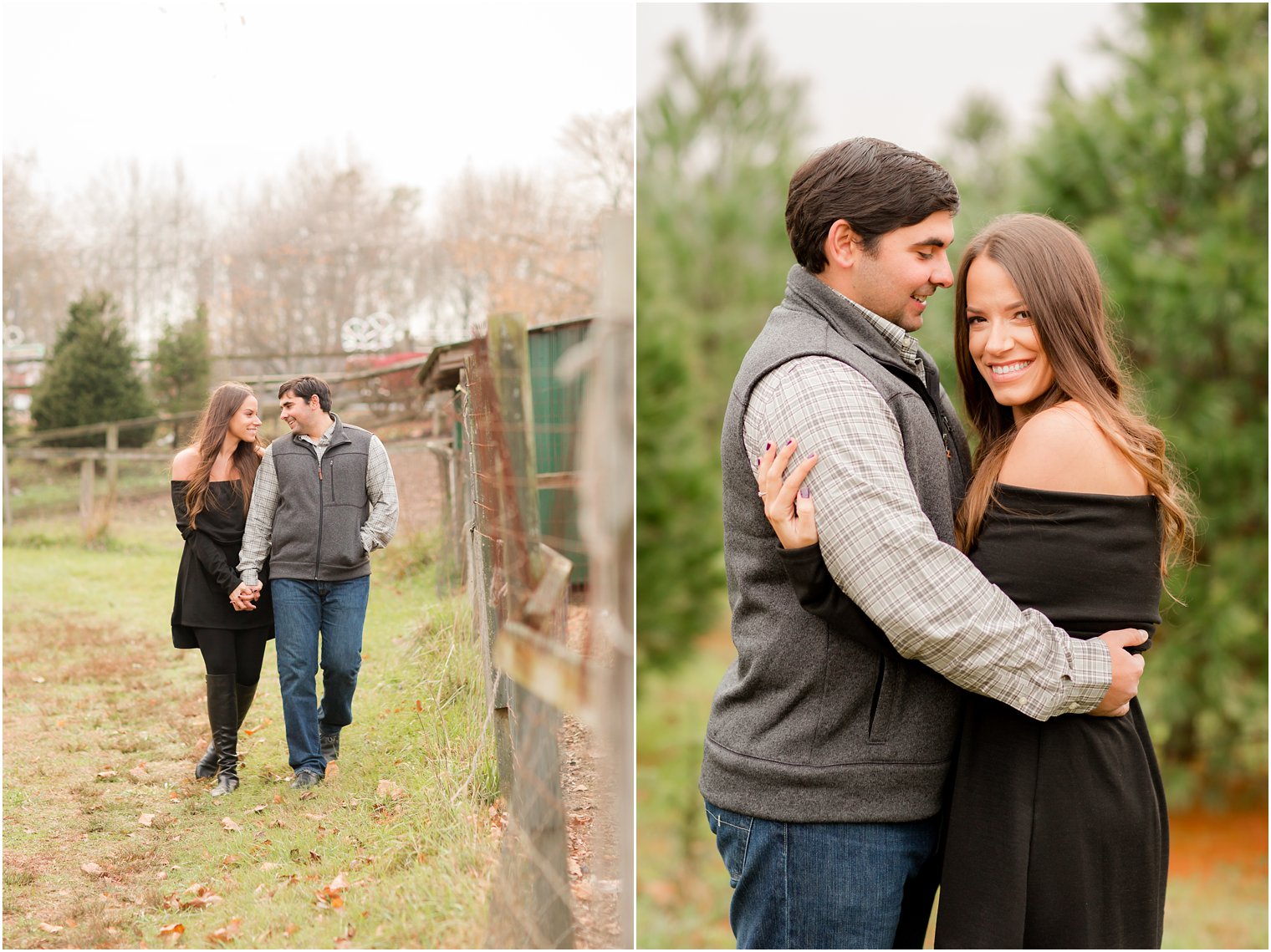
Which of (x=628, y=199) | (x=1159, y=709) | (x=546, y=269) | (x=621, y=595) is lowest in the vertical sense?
(x=1159, y=709)

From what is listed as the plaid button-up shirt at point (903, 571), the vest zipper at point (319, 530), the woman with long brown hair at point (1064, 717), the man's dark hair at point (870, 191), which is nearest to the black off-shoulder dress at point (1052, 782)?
the woman with long brown hair at point (1064, 717)

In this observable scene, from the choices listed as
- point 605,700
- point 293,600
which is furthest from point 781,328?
point 293,600

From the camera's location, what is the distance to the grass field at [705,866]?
471 cm

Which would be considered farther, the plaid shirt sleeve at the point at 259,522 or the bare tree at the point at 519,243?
the bare tree at the point at 519,243

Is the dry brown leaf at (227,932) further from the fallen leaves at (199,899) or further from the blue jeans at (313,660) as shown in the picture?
the blue jeans at (313,660)

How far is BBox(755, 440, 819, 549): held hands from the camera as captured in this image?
179 cm

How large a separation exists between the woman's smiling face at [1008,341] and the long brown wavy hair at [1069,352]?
0.02 m

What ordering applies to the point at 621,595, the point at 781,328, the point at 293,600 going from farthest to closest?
the point at 293,600 < the point at 781,328 < the point at 621,595

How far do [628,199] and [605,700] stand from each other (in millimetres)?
1285

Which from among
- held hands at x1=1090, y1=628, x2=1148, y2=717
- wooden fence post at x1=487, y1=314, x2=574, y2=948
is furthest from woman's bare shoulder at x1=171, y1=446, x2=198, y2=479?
held hands at x1=1090, y1=628, x2=1148, y2=717

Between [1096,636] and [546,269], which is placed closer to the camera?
[1096,636]

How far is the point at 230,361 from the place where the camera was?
2.37 metres

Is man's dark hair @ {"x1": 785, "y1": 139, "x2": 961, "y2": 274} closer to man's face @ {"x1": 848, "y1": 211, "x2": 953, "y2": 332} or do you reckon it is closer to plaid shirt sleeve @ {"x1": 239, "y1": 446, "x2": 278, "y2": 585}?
man's face @ {"x1": 848, "y1": 211, "x2": 953, "y2": 332}

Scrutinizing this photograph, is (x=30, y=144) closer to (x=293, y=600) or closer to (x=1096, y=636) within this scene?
(x=293, y=600)
